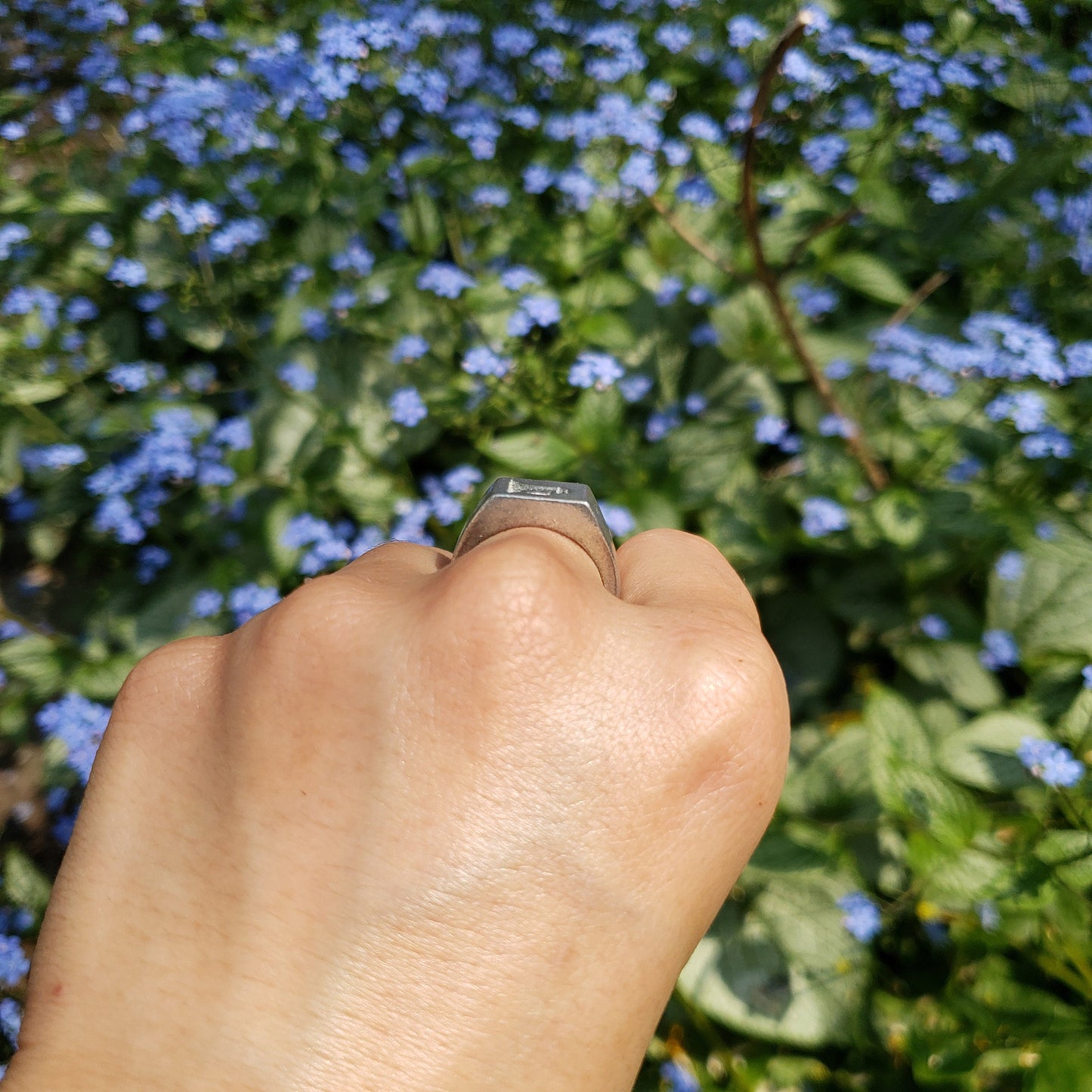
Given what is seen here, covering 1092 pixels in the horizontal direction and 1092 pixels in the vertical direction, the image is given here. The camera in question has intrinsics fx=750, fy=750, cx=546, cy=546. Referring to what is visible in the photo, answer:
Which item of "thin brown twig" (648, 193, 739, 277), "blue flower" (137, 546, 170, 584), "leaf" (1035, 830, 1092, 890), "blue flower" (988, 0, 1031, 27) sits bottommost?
"blue flower" (137, 546, 170, 584)

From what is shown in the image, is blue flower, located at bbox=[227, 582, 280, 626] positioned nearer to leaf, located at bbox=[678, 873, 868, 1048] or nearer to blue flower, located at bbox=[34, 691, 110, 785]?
blue flower, located at bbox=[34, 691, 110, 785]

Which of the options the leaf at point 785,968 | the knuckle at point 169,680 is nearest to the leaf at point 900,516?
the leaf at point 785,968

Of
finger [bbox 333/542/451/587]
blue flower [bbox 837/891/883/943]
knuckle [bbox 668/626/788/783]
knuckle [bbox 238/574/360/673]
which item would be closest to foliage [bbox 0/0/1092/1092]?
blue flower [bbox 837/891/883/943]

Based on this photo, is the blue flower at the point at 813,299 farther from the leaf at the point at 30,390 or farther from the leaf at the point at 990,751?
the leaf at the point at 30,390

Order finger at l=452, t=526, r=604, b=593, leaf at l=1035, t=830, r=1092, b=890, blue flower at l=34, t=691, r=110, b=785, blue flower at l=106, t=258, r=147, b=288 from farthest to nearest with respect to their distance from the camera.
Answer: blue flower at l=106, t=258, r=147, b=288 < blue flower at l=34, t=691, r=110, b=785 < leaf at l=1035, t=830, r=1092, b=890 < finger at l=452, t=526, r=604, b=593

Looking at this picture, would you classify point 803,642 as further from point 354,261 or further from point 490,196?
point 354,261

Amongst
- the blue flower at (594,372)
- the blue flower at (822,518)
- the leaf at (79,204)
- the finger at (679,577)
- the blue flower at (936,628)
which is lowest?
the blue flower at (936,628)
